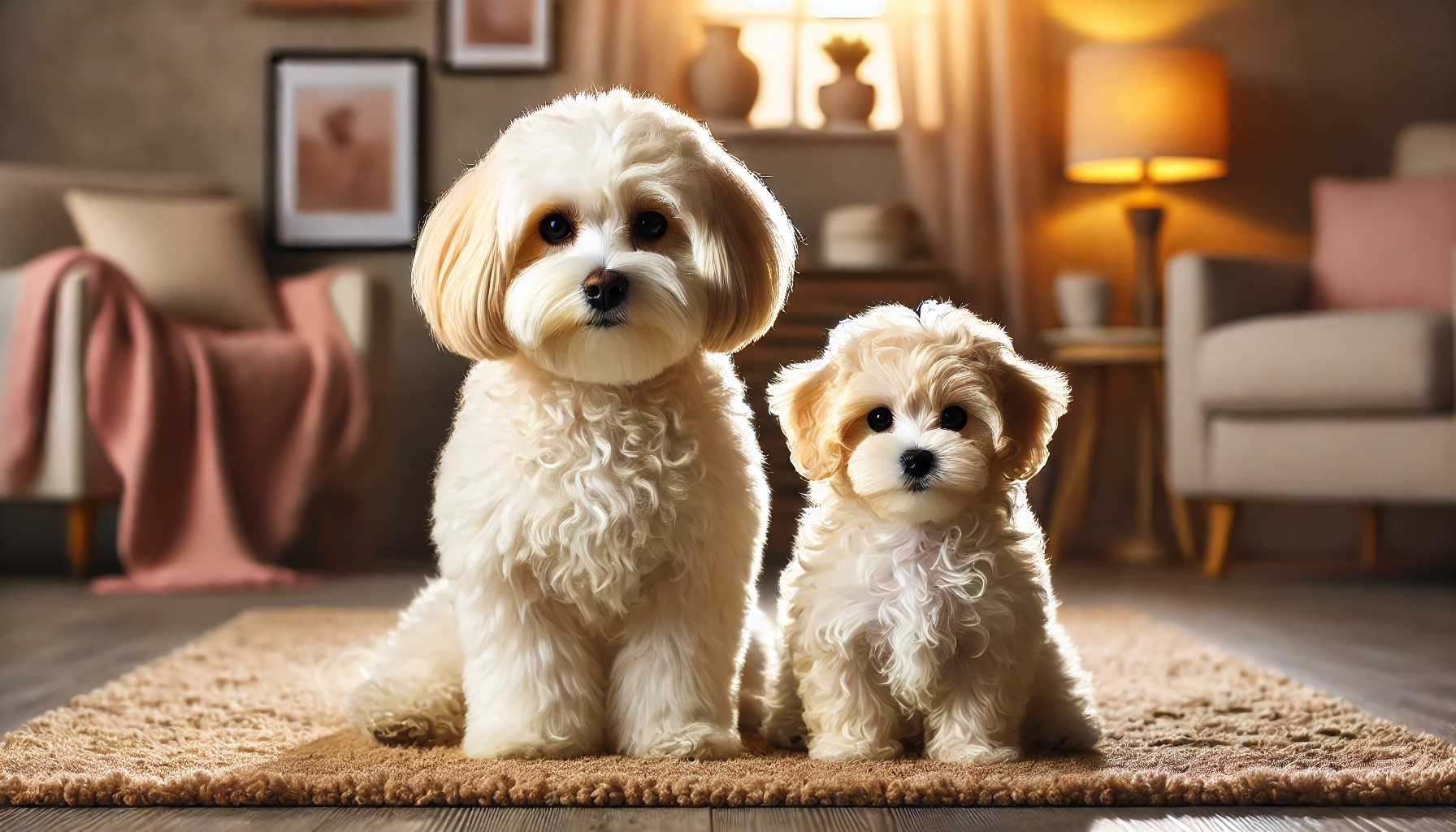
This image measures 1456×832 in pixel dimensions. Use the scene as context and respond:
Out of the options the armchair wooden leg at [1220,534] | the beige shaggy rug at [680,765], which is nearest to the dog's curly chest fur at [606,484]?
the beige shaggy rug at [680,765]

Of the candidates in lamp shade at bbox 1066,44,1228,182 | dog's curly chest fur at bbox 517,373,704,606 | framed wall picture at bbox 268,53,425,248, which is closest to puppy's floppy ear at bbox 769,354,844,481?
dog's curly chest fur at bbox 517,373,704,606

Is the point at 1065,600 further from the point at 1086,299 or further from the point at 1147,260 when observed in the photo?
the point at 1147,260

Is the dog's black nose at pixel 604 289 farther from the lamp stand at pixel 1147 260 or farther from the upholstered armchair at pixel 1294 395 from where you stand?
the lamp stand at pixel 1147 260

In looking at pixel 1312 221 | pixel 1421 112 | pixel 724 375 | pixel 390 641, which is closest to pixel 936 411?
pixel 724 375

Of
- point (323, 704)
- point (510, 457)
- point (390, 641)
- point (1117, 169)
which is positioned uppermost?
point (1117, 169)

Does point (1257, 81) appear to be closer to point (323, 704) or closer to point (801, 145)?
point (801, 145)

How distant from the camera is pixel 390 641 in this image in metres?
1.78

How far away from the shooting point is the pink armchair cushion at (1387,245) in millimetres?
3883

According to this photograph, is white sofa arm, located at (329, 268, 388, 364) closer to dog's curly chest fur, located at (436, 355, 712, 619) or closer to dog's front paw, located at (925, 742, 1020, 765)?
dog's curly chest fur, located at (436, 355, 712, 619)

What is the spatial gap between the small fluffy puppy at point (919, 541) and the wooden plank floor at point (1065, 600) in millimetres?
173

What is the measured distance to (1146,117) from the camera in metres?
4.32

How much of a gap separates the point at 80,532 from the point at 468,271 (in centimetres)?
268

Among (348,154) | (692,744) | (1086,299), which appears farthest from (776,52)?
(692,744)

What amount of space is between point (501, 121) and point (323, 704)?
125 inches
